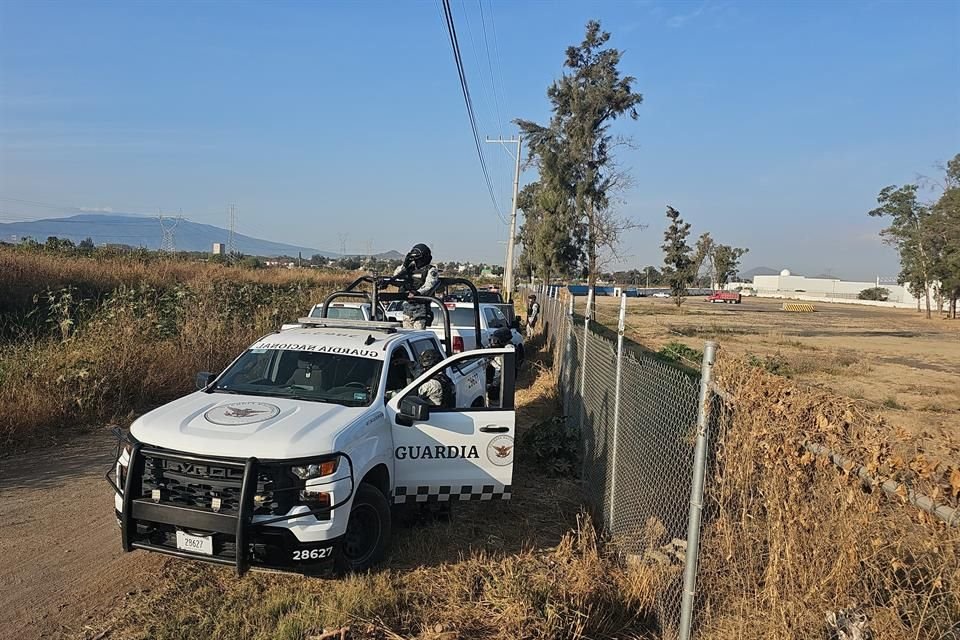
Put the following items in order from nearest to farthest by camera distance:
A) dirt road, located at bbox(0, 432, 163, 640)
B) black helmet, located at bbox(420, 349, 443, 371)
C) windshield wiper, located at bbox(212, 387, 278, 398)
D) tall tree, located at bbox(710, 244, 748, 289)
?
dirt road, located at bbox(0, 432, 163, 640)
windshield wiper, located at bbox(212, 387, 278, 398)
black helmet, located at bbox(420, 349, 443, 371)
tall tree, located at bbox(710, 244, 748, 289)

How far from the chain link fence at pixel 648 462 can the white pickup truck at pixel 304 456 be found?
2.94ft

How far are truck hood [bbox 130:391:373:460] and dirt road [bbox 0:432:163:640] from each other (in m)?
1.11

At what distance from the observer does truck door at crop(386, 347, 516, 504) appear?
5.19 meters

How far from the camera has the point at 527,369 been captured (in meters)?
16.0

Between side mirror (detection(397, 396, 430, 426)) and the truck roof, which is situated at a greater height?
the truck roof

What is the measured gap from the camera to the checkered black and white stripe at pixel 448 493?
17.1 feet

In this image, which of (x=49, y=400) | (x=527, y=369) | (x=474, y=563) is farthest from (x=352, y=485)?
(x=527, y=369)

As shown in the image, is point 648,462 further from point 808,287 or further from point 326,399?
point 808,287

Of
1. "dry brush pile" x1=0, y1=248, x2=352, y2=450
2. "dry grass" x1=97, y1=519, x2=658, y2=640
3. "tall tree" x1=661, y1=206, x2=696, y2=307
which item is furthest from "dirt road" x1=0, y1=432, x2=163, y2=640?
"tall tree" x1=661, y1=206, x2=696, y2=307

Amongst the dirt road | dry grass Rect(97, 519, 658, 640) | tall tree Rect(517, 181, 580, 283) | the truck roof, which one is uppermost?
tall tree Rect(517, 181, 580, 283)

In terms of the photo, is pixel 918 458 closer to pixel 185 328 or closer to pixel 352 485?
pixel 352 485

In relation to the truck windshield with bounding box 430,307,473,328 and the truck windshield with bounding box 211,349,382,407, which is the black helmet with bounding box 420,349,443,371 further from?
the truck windshield with bounding box 430,307,473,328

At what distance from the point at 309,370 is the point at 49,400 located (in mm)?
4860

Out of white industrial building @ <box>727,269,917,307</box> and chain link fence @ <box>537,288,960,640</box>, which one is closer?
chain link fence @ <box>537,288,960,640</box>
